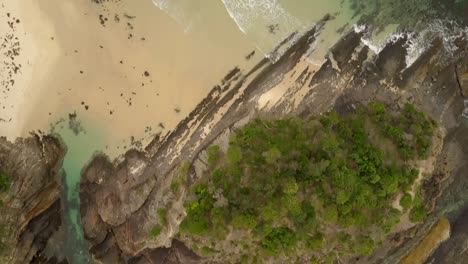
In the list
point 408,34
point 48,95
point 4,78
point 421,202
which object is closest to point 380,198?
point 421,202

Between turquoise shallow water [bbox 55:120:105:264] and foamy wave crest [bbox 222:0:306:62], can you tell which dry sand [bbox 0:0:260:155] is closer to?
foamy wave crest [bbox 222:0:306:62]

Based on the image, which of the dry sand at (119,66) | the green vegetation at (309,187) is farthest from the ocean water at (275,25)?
the green vegetation at (309,187)

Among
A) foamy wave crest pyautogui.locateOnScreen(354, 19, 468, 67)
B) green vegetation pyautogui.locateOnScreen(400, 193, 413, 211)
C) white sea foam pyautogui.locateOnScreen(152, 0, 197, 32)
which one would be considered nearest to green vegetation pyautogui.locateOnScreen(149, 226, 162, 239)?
white sea foam pyautogui.locateOnScreen(152, 0, 197, 32)

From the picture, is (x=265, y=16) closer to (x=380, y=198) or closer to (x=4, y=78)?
(x=380, y=198)

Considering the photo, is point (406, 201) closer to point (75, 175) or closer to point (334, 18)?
point (334, 18)

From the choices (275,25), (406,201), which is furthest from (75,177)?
(406,201)

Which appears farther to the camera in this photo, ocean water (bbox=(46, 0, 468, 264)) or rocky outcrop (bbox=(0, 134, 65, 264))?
ocean water (bbox=(46, 0, 468, 264))

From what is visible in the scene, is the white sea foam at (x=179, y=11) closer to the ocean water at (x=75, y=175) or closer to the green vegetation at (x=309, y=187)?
the green vegetation at (x=309, y=187)
